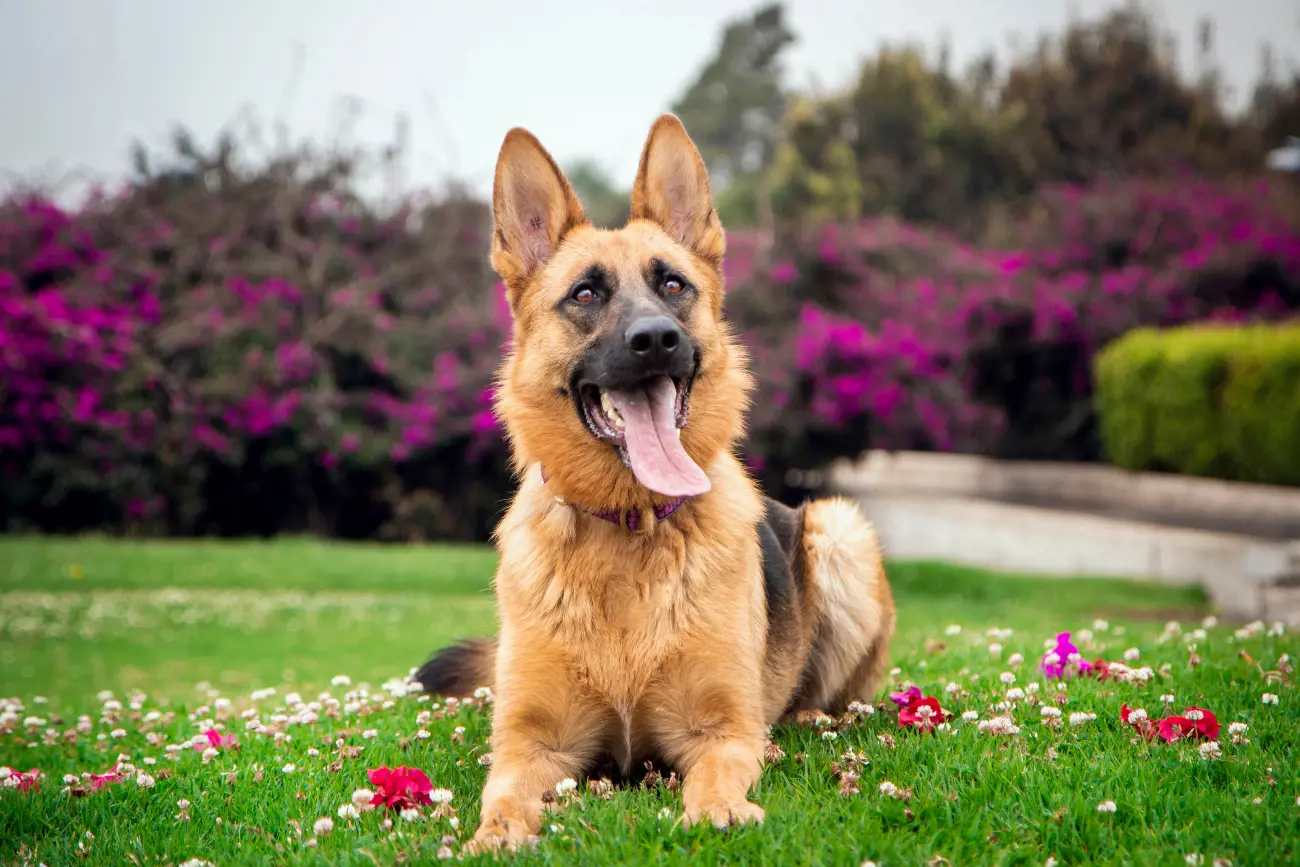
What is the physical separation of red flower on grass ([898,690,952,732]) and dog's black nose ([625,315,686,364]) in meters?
1.85

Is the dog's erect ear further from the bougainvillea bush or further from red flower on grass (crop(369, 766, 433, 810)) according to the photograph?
the bougainvillea bush

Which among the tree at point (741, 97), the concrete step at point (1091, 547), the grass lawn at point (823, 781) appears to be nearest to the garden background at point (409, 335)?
the concrete step at point (1091, 547)

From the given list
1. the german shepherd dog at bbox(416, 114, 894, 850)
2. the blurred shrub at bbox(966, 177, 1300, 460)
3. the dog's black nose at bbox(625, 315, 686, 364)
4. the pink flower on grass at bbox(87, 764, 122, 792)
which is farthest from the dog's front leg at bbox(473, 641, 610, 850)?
the blurred shrub at bbox(966, 177, 1300, 460)

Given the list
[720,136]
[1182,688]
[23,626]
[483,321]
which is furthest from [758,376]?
[720,136]

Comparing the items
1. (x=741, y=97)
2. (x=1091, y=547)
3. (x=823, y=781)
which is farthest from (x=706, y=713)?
(x=741, y=97)

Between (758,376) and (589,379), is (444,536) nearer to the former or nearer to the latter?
(758,376)

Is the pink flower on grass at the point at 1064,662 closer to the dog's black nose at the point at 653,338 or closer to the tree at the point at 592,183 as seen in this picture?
the dog's black nose at the point at 653,338

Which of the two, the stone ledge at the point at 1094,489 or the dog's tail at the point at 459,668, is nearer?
the dog's tail at the point at 459,668

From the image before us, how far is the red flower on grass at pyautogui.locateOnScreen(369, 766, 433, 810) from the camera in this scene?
3883 mm

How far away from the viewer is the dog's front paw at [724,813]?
342 cm

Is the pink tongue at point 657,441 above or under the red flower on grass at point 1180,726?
above

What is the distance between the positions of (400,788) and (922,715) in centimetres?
212

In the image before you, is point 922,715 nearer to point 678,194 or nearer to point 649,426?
point 649,426

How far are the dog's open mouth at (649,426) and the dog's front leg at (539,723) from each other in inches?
30.1
